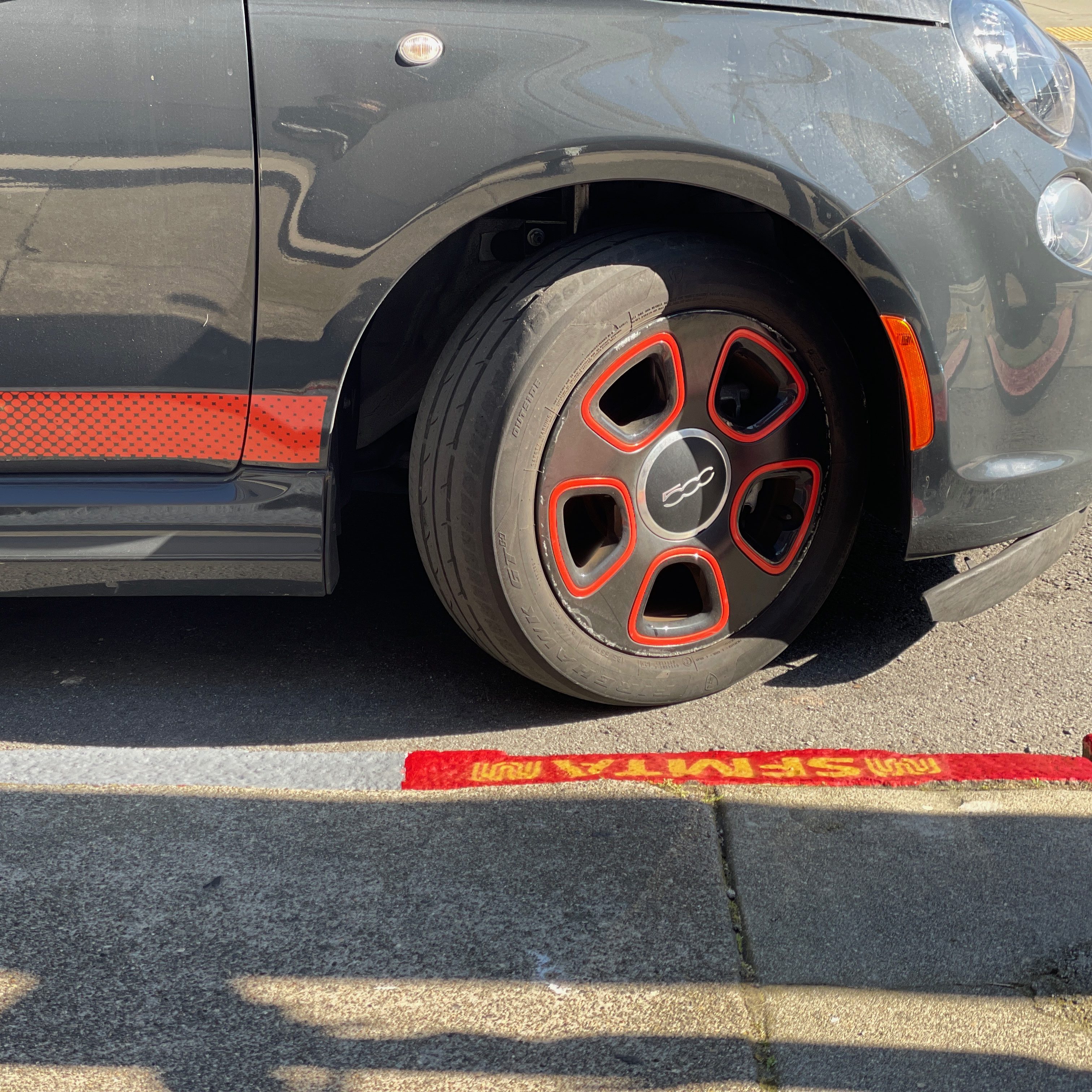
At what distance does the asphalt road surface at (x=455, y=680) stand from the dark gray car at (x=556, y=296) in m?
0.14

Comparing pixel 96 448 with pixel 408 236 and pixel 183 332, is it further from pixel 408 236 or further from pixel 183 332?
pixel 408 236

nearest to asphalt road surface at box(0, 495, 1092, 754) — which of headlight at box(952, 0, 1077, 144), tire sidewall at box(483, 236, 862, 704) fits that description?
tire sidewall at box(483, 236, 862, 704)

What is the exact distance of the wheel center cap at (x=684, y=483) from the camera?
2148mm

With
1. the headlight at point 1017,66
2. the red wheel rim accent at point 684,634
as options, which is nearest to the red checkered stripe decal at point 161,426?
the red wheel rim accent at point 684,634

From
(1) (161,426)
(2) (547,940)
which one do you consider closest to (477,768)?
(2) (547,940)

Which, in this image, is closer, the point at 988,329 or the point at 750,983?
the point at 750,983

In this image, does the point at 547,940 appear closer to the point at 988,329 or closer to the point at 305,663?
the point at 305,663

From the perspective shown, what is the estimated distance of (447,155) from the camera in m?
1.90

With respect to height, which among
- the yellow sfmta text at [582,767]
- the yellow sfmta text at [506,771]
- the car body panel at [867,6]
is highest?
the car body panel at [867,6]

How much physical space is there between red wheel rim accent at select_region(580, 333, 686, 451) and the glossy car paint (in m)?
0.28

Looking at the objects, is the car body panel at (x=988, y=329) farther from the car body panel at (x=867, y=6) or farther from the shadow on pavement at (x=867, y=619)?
the shadow on pavement at (x=867, y=619)

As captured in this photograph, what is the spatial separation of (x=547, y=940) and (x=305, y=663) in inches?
42.2

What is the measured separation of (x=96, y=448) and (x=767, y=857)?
1339 millimetres

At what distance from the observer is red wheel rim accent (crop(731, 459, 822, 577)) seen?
2250mm
